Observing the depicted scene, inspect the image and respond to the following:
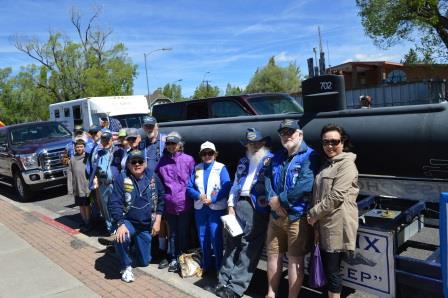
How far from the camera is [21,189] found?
10797 millimetres

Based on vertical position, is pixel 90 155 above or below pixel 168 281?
above

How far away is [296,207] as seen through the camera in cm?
378

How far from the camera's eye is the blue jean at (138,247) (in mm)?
5066

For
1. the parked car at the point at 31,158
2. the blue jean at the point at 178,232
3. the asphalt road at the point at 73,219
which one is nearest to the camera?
the asphalt road at the point at 73,219

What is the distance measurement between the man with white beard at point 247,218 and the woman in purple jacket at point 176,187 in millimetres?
811

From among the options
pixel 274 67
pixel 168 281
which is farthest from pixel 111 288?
pixel 274 67

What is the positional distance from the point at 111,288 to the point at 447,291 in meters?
3.33

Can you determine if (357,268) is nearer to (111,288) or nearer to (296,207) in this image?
(296,207)

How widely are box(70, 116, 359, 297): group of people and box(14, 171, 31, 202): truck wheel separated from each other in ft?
17.4

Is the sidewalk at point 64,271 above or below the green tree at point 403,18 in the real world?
below

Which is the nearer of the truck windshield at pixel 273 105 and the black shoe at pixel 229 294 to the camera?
the black shoe at pixel 229 294

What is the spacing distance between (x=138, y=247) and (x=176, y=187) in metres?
0.90

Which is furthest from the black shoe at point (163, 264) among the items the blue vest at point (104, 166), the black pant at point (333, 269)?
the black pant at point (333, 269)

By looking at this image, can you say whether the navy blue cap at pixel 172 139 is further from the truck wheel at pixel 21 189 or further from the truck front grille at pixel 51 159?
the truck wheel at pixel 21 189
